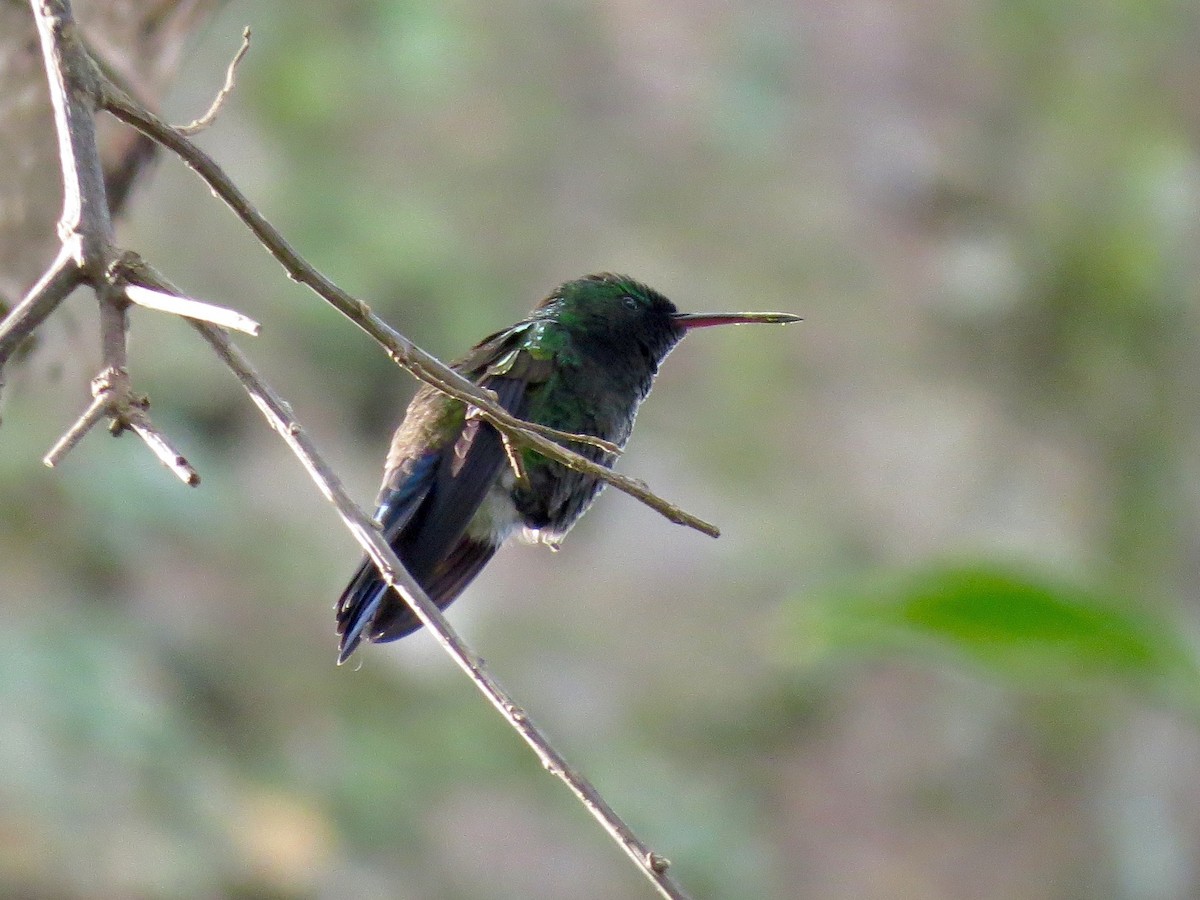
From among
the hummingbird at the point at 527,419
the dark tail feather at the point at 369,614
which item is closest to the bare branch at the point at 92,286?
the dark tail feather at the point at 369,614

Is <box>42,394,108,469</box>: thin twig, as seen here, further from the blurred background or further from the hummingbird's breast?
the blurred background

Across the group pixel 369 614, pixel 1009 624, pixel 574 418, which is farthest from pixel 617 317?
pixel 1009 624

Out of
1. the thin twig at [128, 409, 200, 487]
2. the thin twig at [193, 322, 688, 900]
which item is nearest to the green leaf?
the thin twig at [193, 322, 688, 900]

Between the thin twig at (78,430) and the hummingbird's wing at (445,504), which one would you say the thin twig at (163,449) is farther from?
the hummingbird's wing at (445,504)

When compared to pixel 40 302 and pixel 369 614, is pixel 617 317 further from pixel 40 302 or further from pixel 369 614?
pixel 40 302

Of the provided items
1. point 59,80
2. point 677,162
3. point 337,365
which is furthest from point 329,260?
point 59,80
